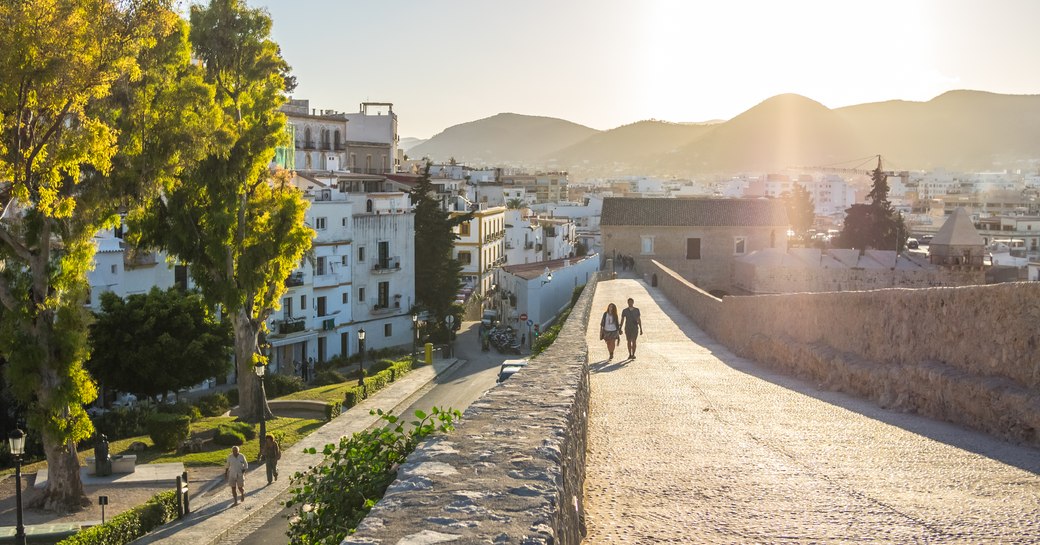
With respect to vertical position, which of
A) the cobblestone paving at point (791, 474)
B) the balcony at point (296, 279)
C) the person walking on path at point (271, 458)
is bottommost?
the person walking on path at point (271, 458)

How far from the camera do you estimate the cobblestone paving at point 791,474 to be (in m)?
6.49

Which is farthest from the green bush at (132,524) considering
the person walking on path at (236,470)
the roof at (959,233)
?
the roof at (959,233)

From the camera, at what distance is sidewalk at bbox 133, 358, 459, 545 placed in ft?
59.6

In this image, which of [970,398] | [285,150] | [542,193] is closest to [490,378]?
[285,150]

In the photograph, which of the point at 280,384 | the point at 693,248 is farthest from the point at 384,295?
the point at 280,384

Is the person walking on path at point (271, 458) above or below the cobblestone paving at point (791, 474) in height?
below

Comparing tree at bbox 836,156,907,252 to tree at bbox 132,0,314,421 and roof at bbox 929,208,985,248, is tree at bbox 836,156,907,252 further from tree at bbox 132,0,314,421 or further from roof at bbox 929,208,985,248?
tree at bbox 132,0,314,421

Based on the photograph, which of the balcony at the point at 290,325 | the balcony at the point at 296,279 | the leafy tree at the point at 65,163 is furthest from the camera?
the balcony at the point at 296,279

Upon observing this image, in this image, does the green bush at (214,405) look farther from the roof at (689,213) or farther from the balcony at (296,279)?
the roof at (689,213)

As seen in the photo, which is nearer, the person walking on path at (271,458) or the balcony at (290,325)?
the person walking on path at (271,458)

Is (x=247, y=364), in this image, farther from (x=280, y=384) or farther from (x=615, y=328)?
(x=615, y=328)

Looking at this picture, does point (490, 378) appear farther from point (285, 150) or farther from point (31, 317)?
point (31, 317)

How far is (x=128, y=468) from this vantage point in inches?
866

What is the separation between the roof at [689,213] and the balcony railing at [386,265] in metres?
10.9
